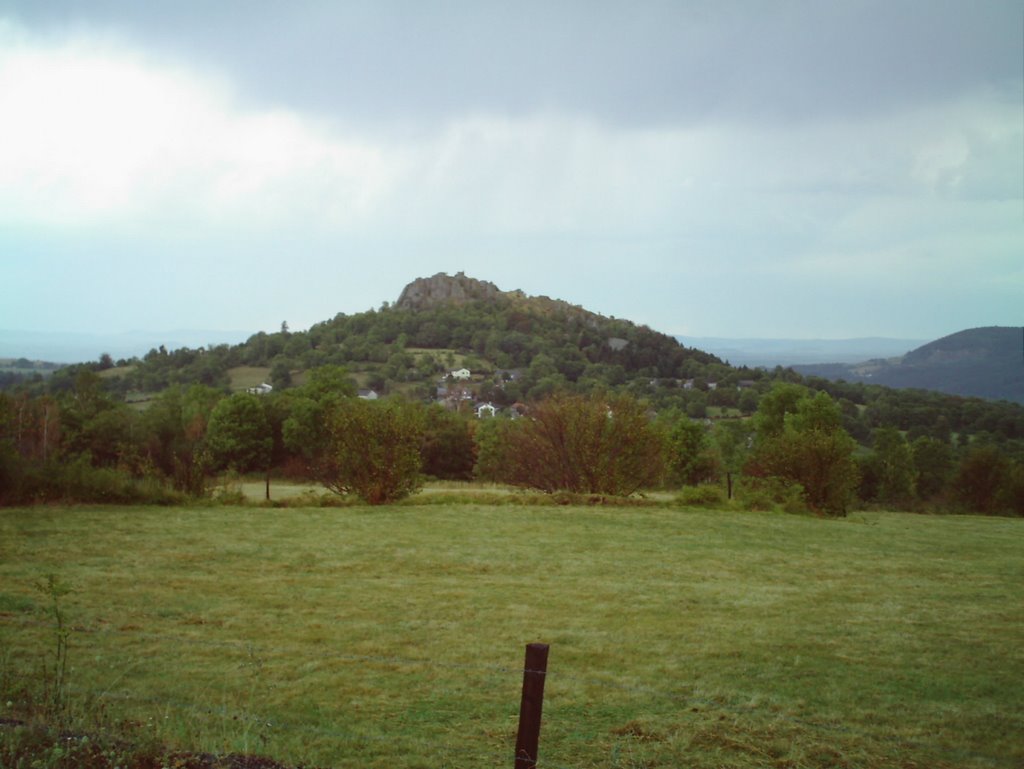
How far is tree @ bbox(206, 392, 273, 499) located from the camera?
167 ft

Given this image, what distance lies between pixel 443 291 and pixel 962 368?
92.0 metres

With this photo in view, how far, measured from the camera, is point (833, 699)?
6129 mm

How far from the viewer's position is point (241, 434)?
2053 inches

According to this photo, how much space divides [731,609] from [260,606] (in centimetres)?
599

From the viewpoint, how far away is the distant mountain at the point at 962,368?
305 ft

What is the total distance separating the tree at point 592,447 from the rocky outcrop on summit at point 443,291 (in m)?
119

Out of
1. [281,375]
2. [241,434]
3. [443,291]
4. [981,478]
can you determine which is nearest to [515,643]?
[981,478]

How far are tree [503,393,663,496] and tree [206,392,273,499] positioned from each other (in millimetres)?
33273

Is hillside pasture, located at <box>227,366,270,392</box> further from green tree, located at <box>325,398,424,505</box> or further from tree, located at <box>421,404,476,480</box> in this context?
green tree, located at <box>325,398,424,505</box>

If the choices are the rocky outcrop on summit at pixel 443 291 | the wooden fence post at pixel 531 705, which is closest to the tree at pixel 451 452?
the wooden fence post at pixel 531 705

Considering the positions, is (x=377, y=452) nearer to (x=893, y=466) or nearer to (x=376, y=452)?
(x=376, y=452)

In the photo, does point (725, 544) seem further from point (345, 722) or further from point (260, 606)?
point (345, 722)

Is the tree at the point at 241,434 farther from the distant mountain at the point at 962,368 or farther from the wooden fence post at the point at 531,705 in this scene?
the distant mountain at the point at 962,368

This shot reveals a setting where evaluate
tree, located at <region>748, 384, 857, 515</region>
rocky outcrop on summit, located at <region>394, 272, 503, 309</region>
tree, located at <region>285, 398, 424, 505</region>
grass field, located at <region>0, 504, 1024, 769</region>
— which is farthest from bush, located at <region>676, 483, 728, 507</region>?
rocky outcrop on summit, located at <region>394, 272, 503, 309</region>
